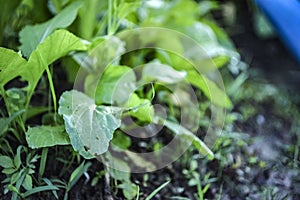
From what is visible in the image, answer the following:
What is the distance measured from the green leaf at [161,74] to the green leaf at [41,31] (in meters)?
0.19

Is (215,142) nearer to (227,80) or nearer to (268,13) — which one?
(227,80)

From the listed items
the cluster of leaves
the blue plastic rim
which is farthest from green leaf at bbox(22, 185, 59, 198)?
the blue plastic rim

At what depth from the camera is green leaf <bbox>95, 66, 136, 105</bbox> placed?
37.7 inches

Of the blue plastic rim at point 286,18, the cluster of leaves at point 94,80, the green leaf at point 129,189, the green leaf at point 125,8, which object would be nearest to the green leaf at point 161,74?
the cluster of leaves at point 94,80

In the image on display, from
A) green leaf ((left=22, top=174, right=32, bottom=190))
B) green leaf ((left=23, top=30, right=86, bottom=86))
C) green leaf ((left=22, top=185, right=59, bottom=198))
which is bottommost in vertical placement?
green leaf ((left=22, top=185, right=59, bottom=198))

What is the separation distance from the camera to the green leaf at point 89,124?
802mm

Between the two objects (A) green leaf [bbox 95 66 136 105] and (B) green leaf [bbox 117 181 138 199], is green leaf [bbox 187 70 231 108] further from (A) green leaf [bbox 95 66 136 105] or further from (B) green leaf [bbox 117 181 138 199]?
(B) green leaf [bbox 117 181 138 199]

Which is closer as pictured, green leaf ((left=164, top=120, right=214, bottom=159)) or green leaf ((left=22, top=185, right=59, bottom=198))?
green leaf ((left=22, top=185, right=59, bottom=198))

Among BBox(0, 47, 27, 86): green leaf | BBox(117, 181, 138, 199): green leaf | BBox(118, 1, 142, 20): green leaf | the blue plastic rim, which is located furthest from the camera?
the blue plastic rim

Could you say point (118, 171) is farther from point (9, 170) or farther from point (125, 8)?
point (125, 8)

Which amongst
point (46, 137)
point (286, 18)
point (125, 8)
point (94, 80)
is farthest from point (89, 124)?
point (286, 18)

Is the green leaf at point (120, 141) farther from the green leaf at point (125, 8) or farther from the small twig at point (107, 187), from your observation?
the green leaf at point (125, 8)

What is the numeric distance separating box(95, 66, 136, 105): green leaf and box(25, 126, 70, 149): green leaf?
0.13 metres

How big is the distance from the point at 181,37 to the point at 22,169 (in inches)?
22.1
